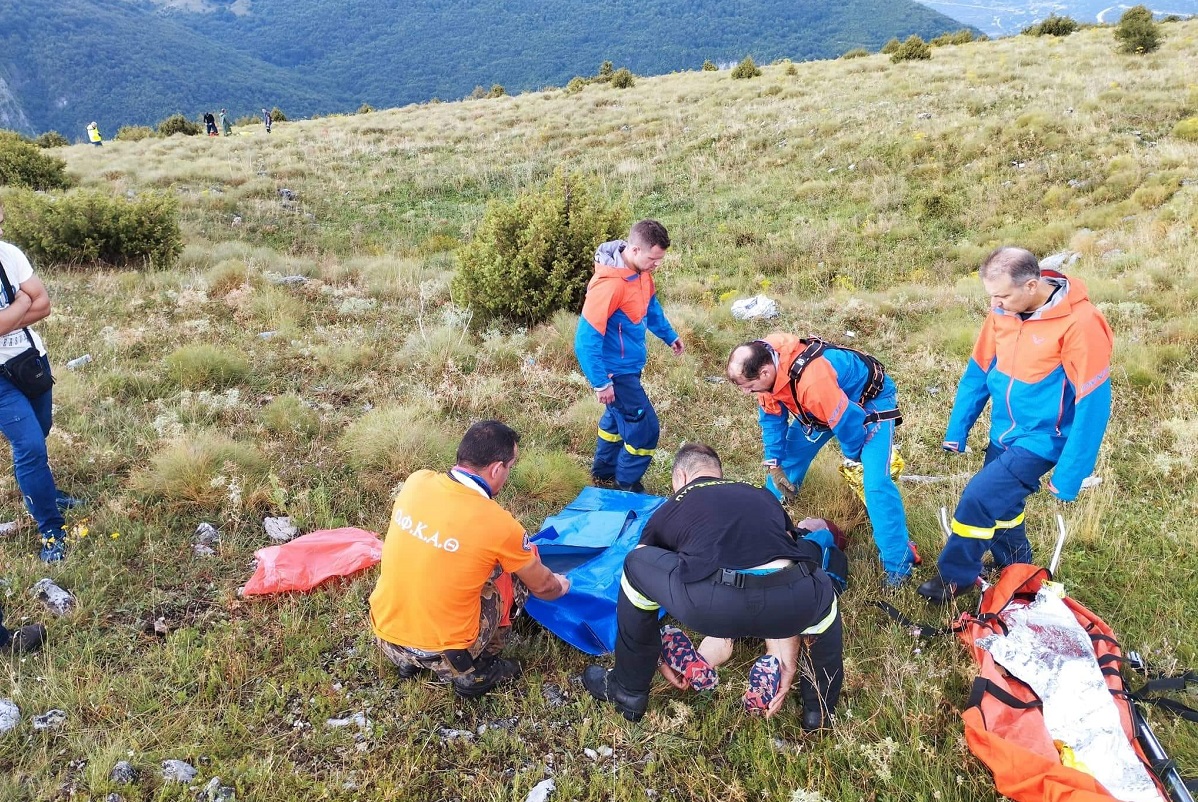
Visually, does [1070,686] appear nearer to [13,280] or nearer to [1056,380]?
[1056,380]

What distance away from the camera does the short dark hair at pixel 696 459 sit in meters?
2.88

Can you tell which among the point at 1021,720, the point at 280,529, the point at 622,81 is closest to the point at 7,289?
the point at 280,529

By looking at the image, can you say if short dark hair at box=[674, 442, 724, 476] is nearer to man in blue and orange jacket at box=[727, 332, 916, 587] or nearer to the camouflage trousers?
man in blue and orange jacket at box=[727, 332, 916, 587]

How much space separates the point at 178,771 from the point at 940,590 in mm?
3688

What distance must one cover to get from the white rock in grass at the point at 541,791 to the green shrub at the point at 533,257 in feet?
19.9

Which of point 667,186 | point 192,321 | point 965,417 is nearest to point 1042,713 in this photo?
point 965,417

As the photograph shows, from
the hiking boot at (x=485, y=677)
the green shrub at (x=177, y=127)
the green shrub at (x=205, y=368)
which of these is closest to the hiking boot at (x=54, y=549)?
the green shrub at (x=205, y=368)

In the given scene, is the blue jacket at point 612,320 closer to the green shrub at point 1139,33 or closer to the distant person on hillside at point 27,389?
the distant person on hillside at point 27,389

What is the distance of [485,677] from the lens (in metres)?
2.96

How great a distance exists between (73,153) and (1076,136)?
2780 centimetres

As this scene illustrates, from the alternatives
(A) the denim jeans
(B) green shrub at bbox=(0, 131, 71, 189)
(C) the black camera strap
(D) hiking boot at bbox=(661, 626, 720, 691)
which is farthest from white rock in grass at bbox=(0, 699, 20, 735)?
(B) green shrub at bbox=(0, 131, 71, 189)

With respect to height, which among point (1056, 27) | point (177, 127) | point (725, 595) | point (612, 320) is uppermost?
point (1056, 27)

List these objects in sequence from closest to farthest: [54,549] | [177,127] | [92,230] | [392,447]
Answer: [54,549]
[392,447]
[92,230]
[177,127]

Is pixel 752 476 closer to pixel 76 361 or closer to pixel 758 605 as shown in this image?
pixel 758 605
